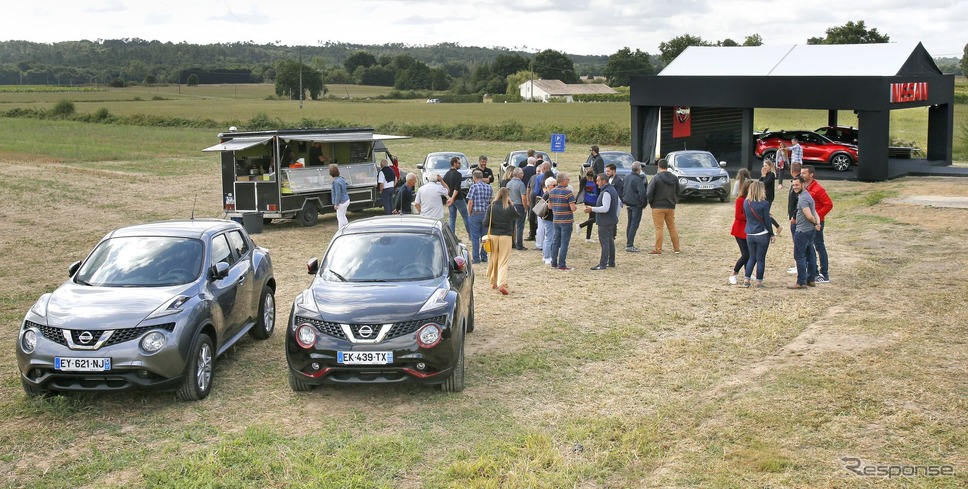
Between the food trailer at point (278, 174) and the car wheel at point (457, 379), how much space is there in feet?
40.0

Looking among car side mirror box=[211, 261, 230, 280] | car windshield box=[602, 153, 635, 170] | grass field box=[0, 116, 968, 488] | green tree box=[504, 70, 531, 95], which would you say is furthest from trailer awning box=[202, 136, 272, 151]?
green tree box=[504, 70, 531, 95]

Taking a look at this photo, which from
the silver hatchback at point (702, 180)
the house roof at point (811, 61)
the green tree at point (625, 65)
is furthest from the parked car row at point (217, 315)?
the green tree at point (625, 65)

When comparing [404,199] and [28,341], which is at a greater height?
[404,199]

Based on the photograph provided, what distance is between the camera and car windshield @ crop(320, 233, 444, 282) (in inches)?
372

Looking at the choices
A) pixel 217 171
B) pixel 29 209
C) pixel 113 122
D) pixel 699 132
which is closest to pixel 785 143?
pixel 699 132

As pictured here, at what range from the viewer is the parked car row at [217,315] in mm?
8070

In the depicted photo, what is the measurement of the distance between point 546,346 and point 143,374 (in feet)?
14.6

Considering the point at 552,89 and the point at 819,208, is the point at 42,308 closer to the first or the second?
the point at 819,208

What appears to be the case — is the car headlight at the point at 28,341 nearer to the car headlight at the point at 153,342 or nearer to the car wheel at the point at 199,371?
the car headlight at the point at 153,342

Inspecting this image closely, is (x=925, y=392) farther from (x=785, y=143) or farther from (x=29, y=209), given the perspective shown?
(x=785, y=143)

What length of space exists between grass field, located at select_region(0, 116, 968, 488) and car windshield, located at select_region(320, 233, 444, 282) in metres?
1.14

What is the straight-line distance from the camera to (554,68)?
5969 inches

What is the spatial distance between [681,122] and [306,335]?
29821 mm

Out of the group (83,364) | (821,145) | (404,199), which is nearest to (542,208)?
(404,199)
